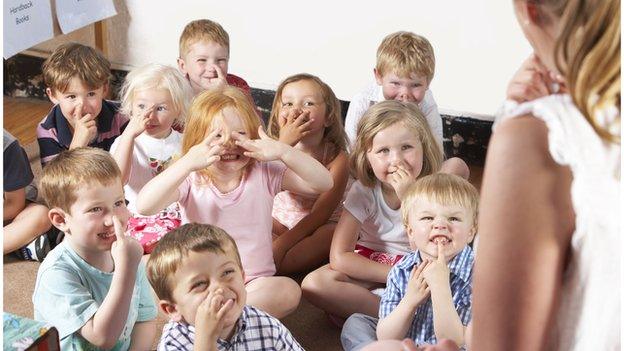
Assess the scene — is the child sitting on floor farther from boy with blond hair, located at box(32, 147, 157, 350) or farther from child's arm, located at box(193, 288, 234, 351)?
child's arm, located at box(193, 288, 234, 351)

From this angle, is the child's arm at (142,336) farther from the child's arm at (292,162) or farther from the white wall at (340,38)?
the white wall at (340,38)

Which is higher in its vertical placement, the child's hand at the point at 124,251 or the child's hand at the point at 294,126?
the child's hand at the point at 294,126

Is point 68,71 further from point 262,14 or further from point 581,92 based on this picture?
point 581,92

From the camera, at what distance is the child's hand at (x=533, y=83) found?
34.0 inches

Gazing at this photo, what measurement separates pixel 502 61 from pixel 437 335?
1468 millimetres

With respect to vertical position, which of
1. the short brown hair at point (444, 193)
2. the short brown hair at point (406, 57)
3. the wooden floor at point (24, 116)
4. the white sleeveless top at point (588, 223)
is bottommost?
the wooden floor at point (24, 116)

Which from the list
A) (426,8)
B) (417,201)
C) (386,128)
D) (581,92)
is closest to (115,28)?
(426,8)

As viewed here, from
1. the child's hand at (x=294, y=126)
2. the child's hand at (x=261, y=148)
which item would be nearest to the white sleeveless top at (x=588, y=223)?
the child's hand at (x=261, y=148)

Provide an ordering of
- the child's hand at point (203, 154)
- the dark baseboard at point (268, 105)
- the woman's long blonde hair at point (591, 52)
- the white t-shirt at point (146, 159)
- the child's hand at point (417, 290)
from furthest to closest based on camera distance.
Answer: the dark baseboard at point (268, 105), the white t-shirt at point (146, 159), the child's hand at point (203, 154), the child's hand at point (417, 290), the woman's long blonde hair at point (591, 52)

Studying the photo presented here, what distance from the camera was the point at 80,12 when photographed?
10.3 ft

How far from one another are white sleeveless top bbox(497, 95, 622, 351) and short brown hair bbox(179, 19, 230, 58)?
6.46ft

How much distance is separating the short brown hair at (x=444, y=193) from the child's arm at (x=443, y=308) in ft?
0.43

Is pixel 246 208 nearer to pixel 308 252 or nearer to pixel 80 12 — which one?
pixel 308 252

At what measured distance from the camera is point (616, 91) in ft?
2.63
